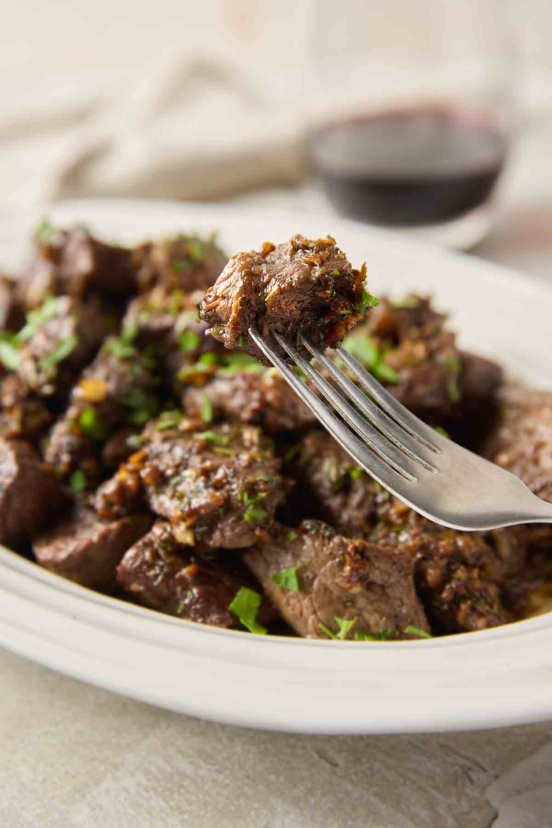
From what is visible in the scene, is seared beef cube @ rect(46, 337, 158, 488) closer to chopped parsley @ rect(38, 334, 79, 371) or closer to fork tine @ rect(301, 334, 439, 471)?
chopped parsley @ rect(38, 334, 79, 371)

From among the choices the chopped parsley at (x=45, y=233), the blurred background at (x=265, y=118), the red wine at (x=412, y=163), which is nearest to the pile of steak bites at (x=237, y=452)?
the chopped parsley at (x=45, y=233)

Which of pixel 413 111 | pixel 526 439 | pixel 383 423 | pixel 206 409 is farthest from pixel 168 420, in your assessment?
pixel 413 111

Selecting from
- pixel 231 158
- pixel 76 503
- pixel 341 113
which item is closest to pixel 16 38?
pixel 231 158

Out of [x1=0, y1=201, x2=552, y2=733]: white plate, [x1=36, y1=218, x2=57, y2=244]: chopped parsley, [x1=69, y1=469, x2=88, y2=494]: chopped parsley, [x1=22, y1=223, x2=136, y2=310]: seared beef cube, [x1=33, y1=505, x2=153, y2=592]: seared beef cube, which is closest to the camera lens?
[x1=0, y1=201, x2=552, y2=733]: white plate

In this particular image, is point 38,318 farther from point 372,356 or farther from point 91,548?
point 372,356

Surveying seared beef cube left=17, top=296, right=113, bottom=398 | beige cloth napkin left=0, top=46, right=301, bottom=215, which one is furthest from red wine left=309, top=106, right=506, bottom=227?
seared beef cube left=17, top=296, right=113, bottom=398

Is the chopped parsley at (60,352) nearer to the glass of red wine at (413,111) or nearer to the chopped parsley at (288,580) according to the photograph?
the chopped parsley at (288,580)
